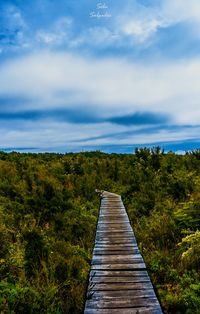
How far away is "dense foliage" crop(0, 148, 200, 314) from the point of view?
5.52m

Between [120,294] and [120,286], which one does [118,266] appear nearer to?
[120,286]

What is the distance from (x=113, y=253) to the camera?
7.49 meters

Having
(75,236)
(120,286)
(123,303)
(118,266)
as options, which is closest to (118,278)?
(120,286)

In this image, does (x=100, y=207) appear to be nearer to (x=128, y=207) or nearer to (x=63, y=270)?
(x=128, y=207)

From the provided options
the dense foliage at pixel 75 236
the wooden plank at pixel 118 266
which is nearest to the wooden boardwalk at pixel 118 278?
the wooden plank at pixel 118 266

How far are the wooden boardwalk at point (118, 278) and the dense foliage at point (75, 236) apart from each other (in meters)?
0.23

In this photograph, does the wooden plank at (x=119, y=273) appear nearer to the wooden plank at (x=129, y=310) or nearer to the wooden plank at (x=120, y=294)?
the wooden plank at (x=120, y=294)

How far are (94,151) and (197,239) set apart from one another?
24896 mm

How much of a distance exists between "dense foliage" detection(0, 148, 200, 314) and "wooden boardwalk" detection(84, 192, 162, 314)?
0.77 feet

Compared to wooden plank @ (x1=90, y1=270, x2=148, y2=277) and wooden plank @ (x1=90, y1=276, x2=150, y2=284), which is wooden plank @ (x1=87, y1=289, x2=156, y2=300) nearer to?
wooden plank @ (x1=90, y1=276, x2=150, y2=284)

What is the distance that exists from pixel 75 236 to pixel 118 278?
11.0 feet

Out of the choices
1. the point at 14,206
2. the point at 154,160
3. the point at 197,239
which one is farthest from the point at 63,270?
the point at 154,160

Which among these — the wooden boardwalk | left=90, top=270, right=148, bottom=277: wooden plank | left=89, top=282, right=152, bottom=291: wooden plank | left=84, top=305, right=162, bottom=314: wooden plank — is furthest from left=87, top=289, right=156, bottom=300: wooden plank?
left=90, top=270, right=148, bottom=277: wooden plank

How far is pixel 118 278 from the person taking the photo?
6098 mm
